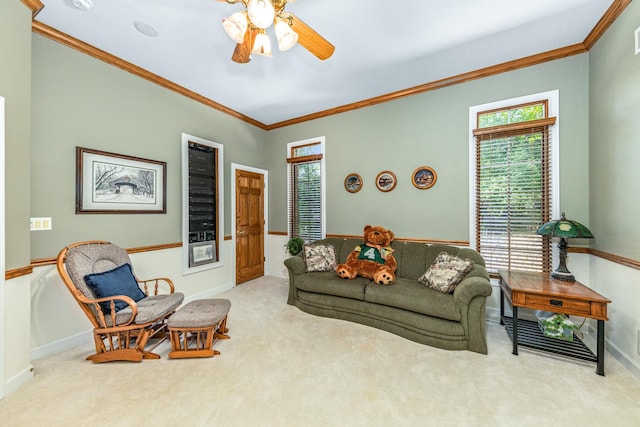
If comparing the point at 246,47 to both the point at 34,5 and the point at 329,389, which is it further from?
the point at 329,389

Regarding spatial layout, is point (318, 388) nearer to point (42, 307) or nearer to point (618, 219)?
point (42, 307)

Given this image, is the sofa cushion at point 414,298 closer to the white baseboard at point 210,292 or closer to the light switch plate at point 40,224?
the white baseboard at point 210,292

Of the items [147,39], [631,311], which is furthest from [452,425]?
[147,39]

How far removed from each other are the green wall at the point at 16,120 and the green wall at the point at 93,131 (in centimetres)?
46

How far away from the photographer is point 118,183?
2.91 metres

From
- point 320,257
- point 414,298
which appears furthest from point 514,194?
point 320,257

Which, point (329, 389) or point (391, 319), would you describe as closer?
point (329, 389)

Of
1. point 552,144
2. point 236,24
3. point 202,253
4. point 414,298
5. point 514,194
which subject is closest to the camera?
point 236,24

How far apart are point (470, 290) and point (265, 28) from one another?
2.61 meters

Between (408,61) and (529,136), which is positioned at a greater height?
(408,61)

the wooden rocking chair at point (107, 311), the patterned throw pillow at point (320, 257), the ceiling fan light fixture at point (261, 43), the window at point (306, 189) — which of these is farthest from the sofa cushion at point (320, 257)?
the ceiling fan light fixture at point (261, 43)

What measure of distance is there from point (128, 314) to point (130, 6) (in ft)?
8.45

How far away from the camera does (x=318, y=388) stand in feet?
6.15

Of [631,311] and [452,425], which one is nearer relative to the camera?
[452,425]
